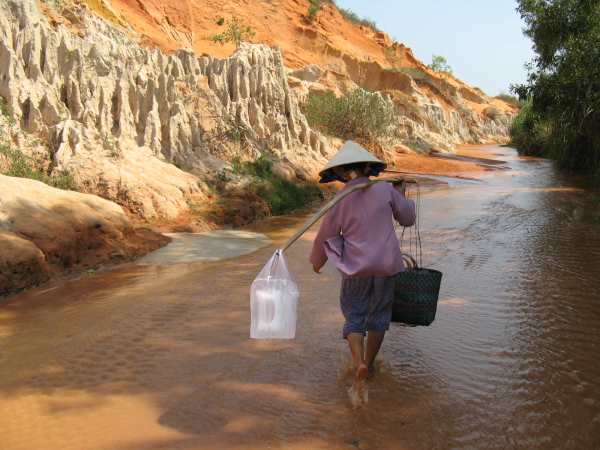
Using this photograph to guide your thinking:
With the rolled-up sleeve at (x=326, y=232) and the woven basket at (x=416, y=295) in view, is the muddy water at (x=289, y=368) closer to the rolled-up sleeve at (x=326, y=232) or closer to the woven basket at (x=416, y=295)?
the woven basket at (x=416, y=295)

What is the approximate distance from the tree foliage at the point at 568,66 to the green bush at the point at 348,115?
692 centimetres

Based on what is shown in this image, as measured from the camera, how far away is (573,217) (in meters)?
10.2

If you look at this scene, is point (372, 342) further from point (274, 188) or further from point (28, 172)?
point (274, 188)

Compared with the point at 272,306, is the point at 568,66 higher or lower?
higher

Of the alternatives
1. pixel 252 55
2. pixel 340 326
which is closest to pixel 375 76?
pixel 252 55

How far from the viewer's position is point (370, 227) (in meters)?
2.99

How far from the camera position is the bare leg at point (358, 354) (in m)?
2.97

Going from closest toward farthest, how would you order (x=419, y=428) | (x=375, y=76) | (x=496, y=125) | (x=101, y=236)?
(x=419, y=428) < (x=101, y=236) < (x=375, y=76) < (x=496, y=125)

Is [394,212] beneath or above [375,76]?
beneath

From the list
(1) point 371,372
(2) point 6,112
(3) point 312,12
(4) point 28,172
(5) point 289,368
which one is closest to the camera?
(1) point 371,372

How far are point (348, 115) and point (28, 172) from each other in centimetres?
1570

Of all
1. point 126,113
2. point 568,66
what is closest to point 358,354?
point 126,113

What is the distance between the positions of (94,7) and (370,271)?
2413 cm

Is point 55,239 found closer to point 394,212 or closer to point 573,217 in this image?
point 394,212
